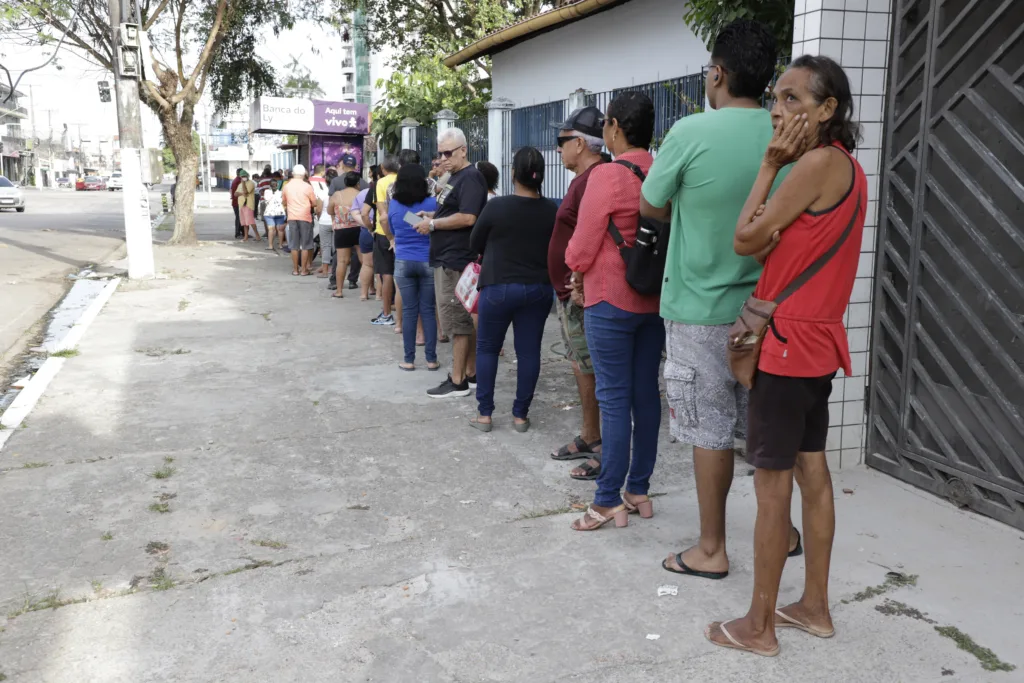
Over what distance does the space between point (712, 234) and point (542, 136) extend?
7286 millimetres

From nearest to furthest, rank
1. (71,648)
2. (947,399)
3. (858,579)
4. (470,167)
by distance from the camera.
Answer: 1. (71,648)
2. (858,579)
3. (947,399)
4. (470,167)

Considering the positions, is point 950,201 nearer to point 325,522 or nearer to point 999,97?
→ point 999,97

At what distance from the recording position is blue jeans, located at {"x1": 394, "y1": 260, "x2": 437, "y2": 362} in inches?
275

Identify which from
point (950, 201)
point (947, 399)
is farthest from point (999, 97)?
point (947, 399)

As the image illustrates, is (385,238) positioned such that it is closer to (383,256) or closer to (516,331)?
(383,256)

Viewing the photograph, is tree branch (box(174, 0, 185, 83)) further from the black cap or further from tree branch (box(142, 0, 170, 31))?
the black cap

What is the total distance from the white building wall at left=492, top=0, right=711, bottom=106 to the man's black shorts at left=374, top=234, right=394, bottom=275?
3.34 meters

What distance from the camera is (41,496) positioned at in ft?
14.6

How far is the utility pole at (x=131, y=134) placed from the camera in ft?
41.7

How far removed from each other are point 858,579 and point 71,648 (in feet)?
9.44

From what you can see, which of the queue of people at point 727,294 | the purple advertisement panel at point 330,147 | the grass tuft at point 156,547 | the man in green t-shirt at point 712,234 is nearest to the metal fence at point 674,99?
the queue of people at point 727,294

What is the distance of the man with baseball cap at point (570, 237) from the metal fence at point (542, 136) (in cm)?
499

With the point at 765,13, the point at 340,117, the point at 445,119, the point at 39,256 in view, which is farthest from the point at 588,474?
the point at 340,117

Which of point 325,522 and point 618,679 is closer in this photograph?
point 618,679
